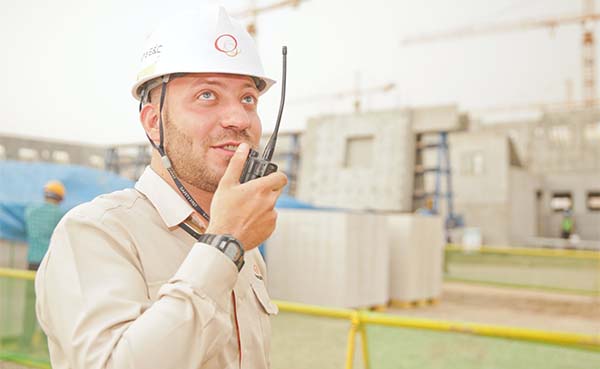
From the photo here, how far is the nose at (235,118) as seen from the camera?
1.34 m

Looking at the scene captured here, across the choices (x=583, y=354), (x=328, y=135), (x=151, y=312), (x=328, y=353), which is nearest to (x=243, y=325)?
(x=151, y=312)

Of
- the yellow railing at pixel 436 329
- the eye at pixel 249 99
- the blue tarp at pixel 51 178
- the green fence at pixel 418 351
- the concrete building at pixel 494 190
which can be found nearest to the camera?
the eye at pixel 249 99

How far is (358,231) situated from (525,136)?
33.9 meters

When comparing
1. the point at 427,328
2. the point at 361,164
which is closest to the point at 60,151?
the point at 361,164

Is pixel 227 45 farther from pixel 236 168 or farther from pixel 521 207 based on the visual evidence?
pixel 521 207

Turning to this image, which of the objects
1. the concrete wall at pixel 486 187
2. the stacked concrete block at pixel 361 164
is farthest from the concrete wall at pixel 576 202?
the stacked concrete block at pixel 361 164

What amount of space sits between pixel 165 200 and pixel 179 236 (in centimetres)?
10

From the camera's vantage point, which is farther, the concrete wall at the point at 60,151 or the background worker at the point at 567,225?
the background worker at the point at 567,225

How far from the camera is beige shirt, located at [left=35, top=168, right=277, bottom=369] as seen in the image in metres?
1.04

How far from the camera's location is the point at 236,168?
3.94 ft

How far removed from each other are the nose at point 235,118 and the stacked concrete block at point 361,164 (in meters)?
25.5

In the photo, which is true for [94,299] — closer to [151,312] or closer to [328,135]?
[151,312]

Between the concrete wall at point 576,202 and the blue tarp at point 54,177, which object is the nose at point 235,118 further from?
the concrete wall at point 576,202

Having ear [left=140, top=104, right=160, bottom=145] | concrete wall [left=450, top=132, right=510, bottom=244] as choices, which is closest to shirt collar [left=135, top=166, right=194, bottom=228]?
ear [left=140, top=104, right=160, bottom=145]
